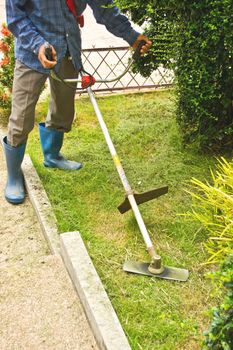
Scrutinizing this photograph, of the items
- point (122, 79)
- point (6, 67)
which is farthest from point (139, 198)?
point (122, 79)

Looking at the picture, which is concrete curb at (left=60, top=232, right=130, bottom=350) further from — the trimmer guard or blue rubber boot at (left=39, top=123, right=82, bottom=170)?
blue rubber boot at (left=39, top=123, right=82, bottom=170)

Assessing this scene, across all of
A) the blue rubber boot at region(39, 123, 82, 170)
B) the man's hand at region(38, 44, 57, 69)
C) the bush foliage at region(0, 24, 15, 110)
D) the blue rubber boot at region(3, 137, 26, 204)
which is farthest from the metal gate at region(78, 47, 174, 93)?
the man's hand at region(38, 44, 57, 69)

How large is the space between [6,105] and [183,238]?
2599mm

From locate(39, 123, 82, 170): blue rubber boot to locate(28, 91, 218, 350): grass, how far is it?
7cm

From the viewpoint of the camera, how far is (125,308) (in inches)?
107

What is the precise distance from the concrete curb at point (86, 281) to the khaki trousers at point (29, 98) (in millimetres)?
515

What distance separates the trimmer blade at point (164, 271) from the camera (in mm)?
2921

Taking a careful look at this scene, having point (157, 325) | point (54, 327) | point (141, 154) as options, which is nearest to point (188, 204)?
point (141, 154)

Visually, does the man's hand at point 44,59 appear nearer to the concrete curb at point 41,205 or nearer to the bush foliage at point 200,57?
the bush foliage at point 200,57

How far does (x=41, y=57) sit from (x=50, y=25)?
364 mm

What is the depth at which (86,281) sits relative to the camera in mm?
2746

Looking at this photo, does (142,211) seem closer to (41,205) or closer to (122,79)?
(41,205)

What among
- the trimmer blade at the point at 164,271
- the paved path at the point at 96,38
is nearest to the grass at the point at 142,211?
the trimmer blade at the point at 164,271

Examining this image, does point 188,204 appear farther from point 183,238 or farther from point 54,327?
point 54,327
